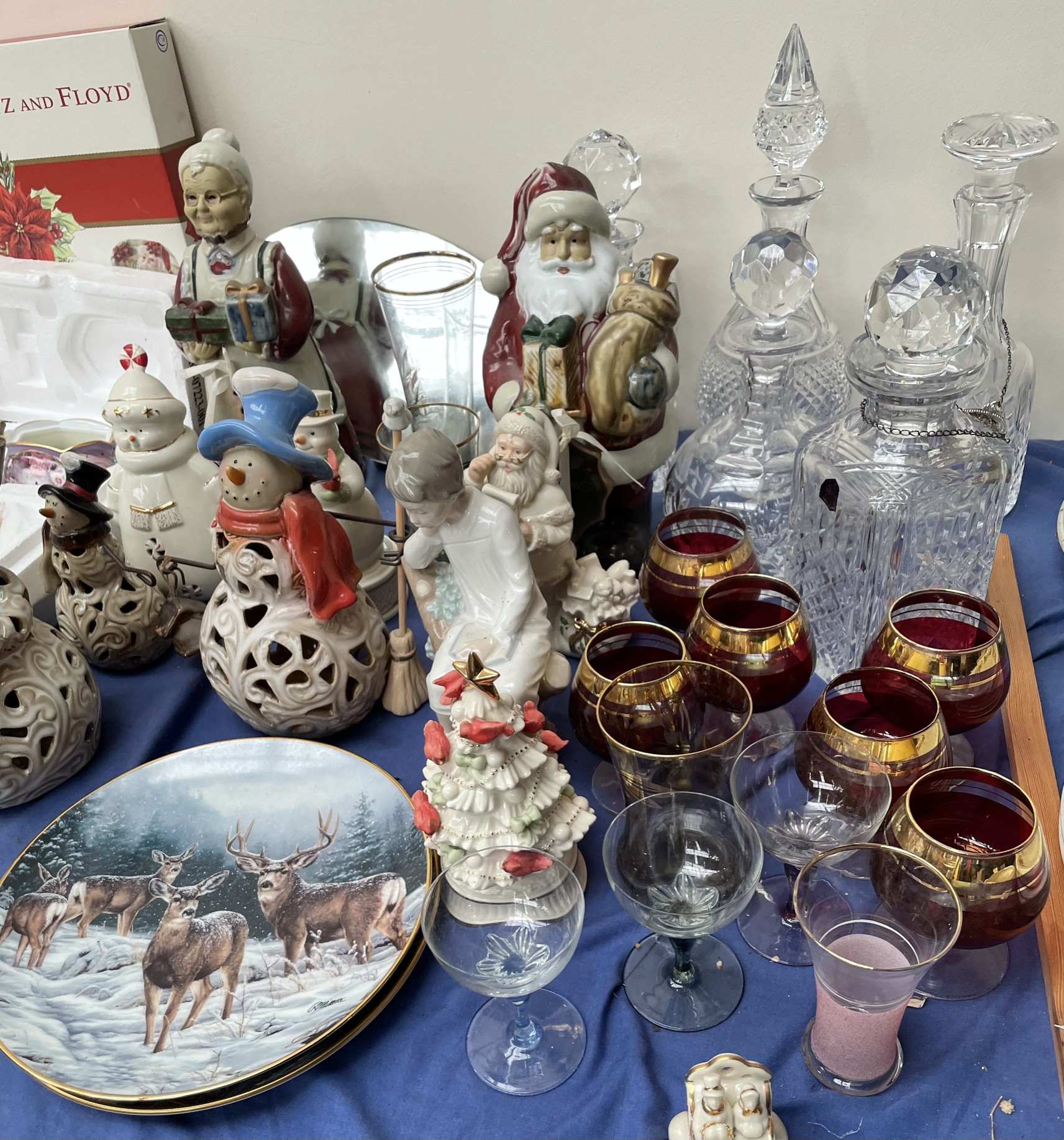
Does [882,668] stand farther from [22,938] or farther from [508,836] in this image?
[22,938]

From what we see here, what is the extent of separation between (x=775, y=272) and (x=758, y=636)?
22.0 inches

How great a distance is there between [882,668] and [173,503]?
2.97ft

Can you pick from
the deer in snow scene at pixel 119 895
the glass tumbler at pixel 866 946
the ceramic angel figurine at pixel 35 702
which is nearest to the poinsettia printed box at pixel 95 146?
the ceramic angel figurine at pixel 35 702

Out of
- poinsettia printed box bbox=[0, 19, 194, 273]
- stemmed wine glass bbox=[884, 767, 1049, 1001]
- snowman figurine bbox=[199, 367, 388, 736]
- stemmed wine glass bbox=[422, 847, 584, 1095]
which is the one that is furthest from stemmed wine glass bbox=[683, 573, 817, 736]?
poinsettia printed box bbox=[0, 19, 194, 273]

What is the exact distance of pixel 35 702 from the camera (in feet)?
3.62

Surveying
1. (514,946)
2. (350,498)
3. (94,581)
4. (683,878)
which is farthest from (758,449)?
(94,581)

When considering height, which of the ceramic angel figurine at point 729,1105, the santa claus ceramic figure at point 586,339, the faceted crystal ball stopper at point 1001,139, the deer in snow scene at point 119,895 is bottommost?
the ceramic angel figurine at point 729,1105

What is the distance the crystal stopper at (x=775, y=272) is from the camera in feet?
4.21

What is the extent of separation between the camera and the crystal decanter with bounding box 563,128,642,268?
1.51 m

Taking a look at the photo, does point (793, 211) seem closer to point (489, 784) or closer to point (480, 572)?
point (480, 572)

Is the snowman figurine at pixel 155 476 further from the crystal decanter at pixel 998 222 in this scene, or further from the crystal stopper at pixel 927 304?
the crystal decanter at pixel 998 222

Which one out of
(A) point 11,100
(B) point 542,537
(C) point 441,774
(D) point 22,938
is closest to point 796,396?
(B) point 542,537

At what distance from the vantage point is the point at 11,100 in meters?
1.64

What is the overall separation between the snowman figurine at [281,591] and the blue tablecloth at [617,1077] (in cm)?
35
